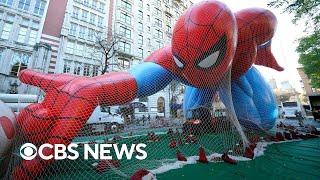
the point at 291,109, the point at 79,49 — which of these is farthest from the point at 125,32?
the point at 291,109

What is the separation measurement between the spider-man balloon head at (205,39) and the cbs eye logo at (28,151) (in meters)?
3.82

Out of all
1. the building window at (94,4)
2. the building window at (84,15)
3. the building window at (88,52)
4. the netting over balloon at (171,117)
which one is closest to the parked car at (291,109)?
the netting over balloon at (171,117)

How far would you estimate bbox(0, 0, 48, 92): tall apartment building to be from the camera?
21.6m

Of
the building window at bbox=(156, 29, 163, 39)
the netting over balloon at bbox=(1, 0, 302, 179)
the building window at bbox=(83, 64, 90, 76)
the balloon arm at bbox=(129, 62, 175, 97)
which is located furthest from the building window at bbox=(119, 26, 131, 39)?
the balloon arm at bbox=(129, 62, 175, 97)

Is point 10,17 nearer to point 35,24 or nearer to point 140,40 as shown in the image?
point 35,24

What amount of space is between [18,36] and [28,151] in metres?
24.6

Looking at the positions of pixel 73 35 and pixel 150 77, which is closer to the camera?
pixel 150 77

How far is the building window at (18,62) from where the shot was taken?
22.1m

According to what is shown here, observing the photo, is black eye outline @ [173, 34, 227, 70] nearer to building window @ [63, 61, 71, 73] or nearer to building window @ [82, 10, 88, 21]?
building window @ [63, 61, 71, 73]

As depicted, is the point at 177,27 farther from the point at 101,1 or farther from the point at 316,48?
the point at 101,1

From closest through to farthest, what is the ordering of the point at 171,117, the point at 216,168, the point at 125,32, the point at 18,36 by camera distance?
the point at 216,168, the point at 171,117, the point at 18,36, the point at 125,32

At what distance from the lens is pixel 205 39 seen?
5035mm

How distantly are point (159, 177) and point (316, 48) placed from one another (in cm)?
2136

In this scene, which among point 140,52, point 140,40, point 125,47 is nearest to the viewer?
point 125,47
